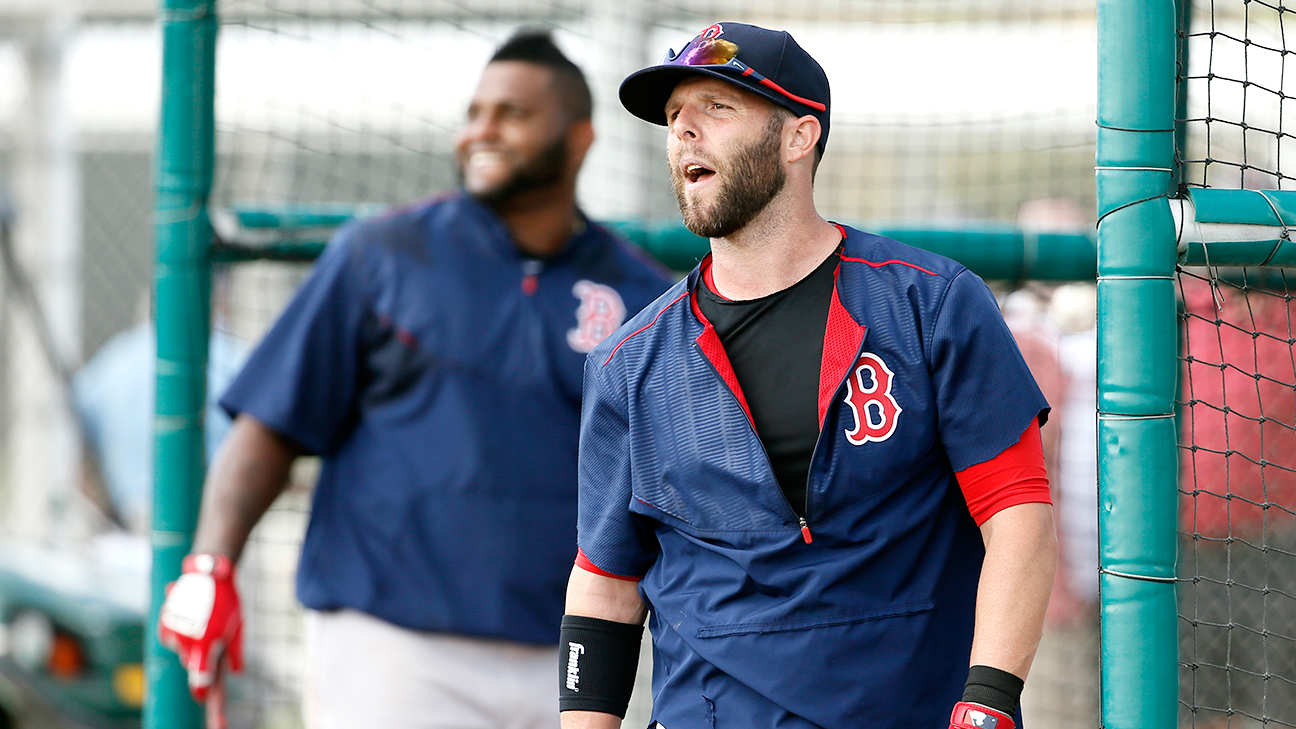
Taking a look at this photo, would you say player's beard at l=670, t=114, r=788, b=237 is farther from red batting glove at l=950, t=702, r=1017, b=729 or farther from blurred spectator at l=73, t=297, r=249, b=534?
blurred spectator at l=73, t=297, r=249, b=534

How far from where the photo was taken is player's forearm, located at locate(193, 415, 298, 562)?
317 cm

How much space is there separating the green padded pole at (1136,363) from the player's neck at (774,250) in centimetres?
47

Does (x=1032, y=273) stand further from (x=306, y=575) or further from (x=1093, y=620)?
(x=306, y=575)

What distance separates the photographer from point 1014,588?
1944 millimetres

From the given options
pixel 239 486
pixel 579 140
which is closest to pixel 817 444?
pixel 579 140

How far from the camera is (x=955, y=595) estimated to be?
206cm

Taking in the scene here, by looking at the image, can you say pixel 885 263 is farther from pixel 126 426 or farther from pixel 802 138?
pixel 126 426

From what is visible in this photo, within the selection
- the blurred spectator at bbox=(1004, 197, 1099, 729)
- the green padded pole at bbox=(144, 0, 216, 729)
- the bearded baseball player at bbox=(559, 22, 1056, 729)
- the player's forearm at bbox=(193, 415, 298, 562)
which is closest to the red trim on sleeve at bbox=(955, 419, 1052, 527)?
the bearded baseball player at bbox=(559, 22, 1056, 729)

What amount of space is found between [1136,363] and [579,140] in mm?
1754

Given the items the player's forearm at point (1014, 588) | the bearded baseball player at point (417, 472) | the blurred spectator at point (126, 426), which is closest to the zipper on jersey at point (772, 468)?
the player's forearm at point (1014, 588)

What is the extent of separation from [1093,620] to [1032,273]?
1857 millimetres

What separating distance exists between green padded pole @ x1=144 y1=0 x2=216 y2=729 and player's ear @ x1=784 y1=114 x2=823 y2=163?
201cm

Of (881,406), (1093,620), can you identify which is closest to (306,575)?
(881,406)

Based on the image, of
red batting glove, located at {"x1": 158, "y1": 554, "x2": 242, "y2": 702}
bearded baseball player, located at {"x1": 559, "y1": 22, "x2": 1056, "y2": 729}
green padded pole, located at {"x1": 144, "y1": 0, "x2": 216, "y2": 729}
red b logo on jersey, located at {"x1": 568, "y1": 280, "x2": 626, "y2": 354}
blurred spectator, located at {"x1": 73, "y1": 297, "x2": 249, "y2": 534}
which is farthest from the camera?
blurred spectator, located at {"x1": 73, "y1": 297, "x2": 249, "y2": 534}
